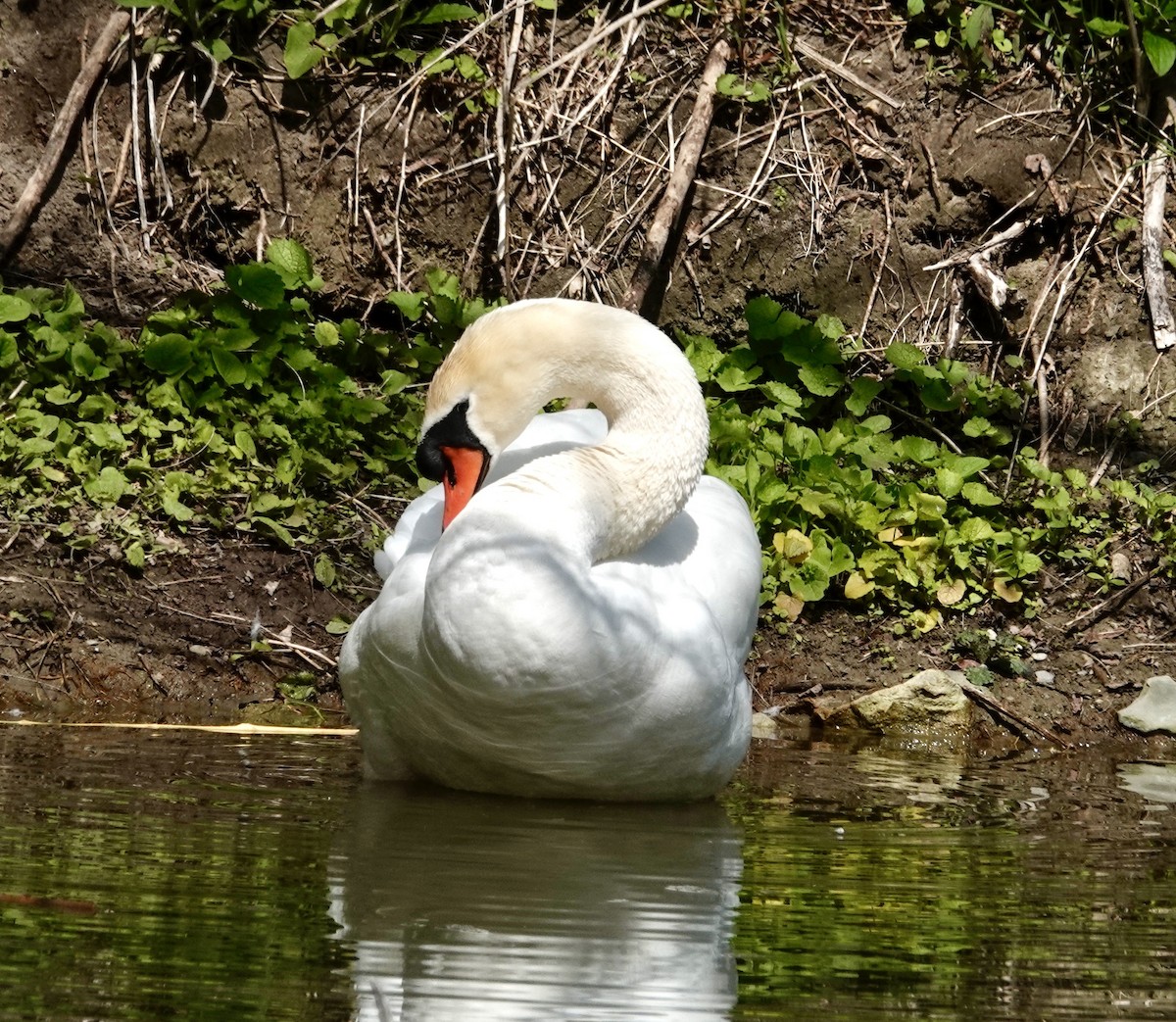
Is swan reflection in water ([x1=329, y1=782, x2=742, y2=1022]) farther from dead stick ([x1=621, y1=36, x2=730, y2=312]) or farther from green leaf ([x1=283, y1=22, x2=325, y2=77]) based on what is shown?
green leaf ([x1=283, y1=22, x2=325, y2=77])

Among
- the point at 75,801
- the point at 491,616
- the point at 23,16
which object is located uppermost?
the point at 23,16

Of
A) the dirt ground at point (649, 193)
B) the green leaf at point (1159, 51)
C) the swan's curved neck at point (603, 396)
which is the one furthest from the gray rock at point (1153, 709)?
the green leaf at point (1159, 51)

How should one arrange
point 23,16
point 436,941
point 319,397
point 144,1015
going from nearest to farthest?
point 144,1015
point 436,941
point 319,397
point 23,16

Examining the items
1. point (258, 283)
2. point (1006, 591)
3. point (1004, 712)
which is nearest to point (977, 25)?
point (1006, 591)

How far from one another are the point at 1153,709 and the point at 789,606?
1245 mm

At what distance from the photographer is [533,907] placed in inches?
117

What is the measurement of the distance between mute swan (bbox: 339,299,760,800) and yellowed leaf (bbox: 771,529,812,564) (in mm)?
1293

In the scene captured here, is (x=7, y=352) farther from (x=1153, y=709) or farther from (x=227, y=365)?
(x=1153, y=709)

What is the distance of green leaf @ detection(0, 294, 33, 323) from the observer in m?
6.75

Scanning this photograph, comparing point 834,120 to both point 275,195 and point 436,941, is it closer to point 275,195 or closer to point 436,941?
point 275,195

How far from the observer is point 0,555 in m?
5.91

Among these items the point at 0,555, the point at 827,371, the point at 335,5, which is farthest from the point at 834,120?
the point at 0,555

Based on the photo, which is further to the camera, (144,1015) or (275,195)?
(275,195)

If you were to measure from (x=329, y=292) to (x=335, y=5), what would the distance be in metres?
1.20
